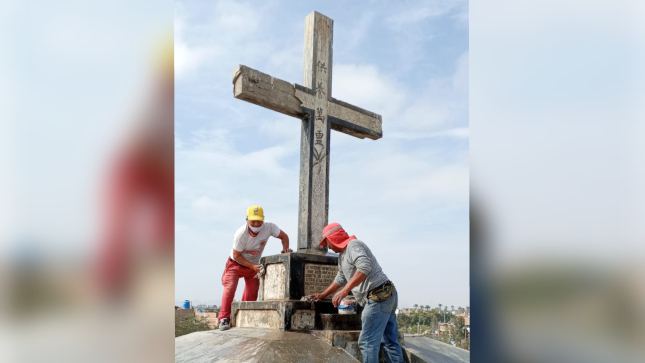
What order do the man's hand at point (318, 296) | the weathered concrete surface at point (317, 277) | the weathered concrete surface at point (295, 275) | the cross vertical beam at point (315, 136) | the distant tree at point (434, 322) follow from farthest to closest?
the distant tree at point (434, 322), the cross vertical beam at point (315, 136), the weathered concrete surface at point (317, 277), the weathered concrete surface at point (295, 275), the man's hand at point (318, 296)

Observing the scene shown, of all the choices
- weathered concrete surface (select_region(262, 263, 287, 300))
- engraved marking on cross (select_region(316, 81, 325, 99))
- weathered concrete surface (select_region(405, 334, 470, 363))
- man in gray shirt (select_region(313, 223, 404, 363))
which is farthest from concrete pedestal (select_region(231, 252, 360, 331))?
engraved marking on cross (select_region(316, 81, 325, 99))


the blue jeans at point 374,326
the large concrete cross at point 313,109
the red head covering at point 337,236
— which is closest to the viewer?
the blue jeans at point 374,326

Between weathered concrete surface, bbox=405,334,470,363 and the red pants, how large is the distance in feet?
6.67

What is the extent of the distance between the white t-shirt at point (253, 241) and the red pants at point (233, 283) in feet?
0.49

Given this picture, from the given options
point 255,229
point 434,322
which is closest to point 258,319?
point 255,229

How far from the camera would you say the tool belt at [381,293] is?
171 inches

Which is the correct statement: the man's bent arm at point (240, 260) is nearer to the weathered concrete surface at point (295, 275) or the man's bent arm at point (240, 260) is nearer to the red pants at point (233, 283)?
the red pants at point (233, 283)

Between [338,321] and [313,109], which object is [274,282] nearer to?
[338,321]

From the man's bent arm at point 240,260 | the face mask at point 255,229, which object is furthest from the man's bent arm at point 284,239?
the man's bent arm at point 240,260

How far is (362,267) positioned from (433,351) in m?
1.56

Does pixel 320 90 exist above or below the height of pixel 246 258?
above

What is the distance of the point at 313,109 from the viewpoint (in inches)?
256

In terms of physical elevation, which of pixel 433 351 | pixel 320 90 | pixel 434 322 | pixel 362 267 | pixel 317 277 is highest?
pixel 320 90

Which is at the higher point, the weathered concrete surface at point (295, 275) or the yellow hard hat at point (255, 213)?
the yellow hard hat at point (255, 213)
